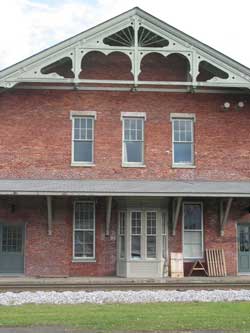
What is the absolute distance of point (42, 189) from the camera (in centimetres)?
2073

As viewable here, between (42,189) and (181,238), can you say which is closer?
(42,189)

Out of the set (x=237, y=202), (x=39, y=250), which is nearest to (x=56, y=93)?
(x=39, y=250)

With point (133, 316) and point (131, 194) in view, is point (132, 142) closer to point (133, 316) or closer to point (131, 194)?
point (131, 194)

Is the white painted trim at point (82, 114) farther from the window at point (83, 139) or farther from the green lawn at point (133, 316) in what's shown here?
the green lawn at point (133, 316)

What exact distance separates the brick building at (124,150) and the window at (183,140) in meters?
0.04

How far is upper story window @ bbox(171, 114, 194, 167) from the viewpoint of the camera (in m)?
23.7

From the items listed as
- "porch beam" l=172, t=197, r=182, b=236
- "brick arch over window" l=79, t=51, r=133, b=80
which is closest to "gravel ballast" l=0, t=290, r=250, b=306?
"porch beam" l=172, t=197, r=182, b=236

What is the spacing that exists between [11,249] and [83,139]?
4.64 metres

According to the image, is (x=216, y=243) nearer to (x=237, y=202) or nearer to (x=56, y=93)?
(x=237, y=202)

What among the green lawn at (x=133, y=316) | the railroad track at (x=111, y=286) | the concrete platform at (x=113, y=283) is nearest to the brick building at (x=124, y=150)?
the concrete platform at (x=113, y=283)

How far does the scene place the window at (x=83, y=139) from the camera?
23.4 meters

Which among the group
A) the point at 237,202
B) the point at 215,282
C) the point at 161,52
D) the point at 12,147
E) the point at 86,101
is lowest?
the point at 215,282

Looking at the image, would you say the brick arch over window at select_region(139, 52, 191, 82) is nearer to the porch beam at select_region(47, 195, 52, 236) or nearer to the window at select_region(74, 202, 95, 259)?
the window at select_region(74, 202, 95, 259)

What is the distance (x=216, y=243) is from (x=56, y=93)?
786cm
